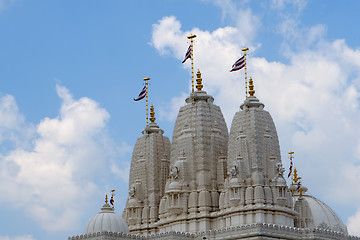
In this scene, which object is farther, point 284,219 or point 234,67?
point 234,67

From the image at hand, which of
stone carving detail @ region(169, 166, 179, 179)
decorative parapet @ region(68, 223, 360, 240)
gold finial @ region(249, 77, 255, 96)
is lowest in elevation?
decorative parapet @ region(68, 223, 360, 240)

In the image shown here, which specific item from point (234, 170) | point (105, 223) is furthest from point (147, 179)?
point (234, 170)

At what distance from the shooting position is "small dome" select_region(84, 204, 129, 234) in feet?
220

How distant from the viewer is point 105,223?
221 ft

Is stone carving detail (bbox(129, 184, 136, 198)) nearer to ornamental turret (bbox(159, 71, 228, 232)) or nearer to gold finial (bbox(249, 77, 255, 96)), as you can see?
ornamental turret (bbox(159, 71, 228, 232))

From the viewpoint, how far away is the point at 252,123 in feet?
232

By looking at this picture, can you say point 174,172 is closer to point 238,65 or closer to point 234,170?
point 234,170

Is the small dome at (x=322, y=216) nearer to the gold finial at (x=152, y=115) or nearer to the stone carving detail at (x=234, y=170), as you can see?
the stone carving detail at (x=234, y=170)

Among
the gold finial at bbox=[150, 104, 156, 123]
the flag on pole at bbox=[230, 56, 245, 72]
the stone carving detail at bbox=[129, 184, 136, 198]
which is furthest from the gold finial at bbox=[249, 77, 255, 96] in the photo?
the stone carving detail at bbox=[129, 184, 136, 198]

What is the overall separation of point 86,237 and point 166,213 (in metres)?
9.34

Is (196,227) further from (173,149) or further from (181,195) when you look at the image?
(173,149)

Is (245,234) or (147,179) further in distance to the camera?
(147,179)

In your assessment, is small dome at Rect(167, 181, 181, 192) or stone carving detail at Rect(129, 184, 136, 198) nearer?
small dome at Rect(167, 181, 181, 192)

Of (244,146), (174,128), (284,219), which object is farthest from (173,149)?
(284,219)
